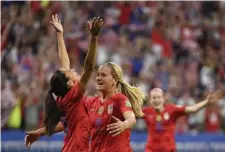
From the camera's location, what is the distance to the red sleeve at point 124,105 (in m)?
7.70

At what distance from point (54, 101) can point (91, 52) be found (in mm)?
786

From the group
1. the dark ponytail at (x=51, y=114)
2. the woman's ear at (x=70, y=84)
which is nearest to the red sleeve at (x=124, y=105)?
the woman's ear at (x=70, y=84)

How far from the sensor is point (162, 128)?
1211cm

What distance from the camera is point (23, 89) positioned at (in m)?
16.3

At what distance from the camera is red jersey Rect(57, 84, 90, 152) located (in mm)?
8062

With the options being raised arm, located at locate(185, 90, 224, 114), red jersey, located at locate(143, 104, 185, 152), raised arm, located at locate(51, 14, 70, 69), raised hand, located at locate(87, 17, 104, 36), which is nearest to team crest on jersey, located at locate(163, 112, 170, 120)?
red jersey, located at locate(143, 104, 185, 152)

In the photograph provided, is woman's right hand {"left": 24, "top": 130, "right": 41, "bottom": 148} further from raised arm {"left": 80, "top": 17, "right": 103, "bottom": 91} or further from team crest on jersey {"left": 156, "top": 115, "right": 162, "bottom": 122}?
team crest on jersey {"left": 156, "top": 115, "right": 162, "bottom": 122}

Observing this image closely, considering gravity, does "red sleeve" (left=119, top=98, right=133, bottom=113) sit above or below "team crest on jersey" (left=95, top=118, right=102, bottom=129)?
above

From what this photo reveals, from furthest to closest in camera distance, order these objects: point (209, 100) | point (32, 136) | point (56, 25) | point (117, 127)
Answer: point (209, 100), point (56, 25), point (32, 136), point (117, 127)

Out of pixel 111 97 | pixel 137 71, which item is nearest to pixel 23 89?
pixel 137 71

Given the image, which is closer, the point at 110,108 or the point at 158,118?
the point at 110,108

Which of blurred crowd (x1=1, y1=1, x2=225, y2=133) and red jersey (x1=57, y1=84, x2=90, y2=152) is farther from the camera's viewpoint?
blurred crowd (x1=1, y1=1, x2=225, y2=133)

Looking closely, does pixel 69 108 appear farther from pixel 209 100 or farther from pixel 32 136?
pixel 209 100

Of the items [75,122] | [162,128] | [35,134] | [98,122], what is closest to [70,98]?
[75,122]
